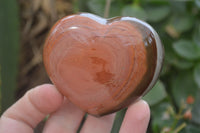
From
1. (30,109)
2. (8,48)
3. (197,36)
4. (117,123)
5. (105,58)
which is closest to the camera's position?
(105,58)

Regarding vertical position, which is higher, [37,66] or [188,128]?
[188,128]

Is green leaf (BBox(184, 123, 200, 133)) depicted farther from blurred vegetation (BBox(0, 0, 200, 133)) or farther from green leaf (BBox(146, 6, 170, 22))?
green leaf (BBox(146, 6, 170, 22))

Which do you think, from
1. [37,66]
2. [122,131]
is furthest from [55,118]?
[37,66]

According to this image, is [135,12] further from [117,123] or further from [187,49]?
[117,123]

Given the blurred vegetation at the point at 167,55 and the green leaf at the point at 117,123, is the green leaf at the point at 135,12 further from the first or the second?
the green leaf at the point at 117,123

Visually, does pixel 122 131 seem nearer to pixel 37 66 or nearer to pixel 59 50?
pixel 59 50

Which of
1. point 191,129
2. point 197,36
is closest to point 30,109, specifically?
point 191,129

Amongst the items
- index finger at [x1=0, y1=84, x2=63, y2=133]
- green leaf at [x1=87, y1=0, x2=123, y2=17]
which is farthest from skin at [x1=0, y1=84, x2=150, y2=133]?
green leaf at [x1=87, y1=0, x2=123, y2=17]
